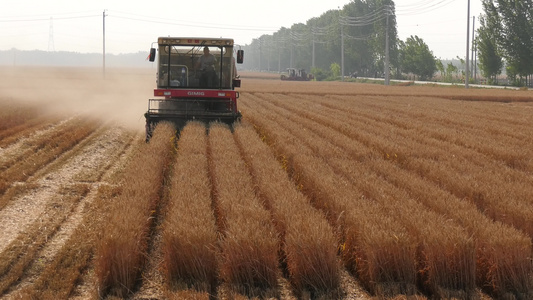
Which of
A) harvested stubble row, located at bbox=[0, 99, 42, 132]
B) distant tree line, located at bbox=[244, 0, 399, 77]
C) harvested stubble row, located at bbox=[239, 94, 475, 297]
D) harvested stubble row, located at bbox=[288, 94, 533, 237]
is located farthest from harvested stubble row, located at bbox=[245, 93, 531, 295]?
distant tree line, located at bbox=[244, 0, 399, 77]

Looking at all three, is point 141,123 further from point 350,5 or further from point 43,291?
point 350,5

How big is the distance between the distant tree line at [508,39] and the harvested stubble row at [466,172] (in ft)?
180

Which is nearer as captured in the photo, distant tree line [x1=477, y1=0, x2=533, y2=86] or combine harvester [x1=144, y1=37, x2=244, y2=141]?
combine harvester [x1=144, y1=37, x2=244, y2=141]

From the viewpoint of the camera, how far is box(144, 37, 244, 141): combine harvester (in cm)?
1673

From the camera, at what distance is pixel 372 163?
10703 millimetres

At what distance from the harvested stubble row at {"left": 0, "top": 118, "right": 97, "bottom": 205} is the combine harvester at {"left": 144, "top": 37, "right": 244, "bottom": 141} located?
2720 millimetres

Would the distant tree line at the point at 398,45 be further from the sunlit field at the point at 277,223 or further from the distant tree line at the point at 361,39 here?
the sunlit field at the point at 277,223

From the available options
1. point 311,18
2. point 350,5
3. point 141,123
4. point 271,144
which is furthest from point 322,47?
point 271,144

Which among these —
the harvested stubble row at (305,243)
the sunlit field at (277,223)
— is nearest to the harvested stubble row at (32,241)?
the sunlit field at (277,223)

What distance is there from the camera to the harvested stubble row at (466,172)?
7172 mm

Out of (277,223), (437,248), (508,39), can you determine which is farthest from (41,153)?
(508,39)

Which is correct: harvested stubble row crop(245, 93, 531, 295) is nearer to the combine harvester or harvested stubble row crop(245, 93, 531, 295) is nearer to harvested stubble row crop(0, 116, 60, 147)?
Result: the combine harvester

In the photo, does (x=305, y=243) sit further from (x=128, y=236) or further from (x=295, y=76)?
(x=295, y=76)

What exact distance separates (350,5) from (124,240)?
119755mm
